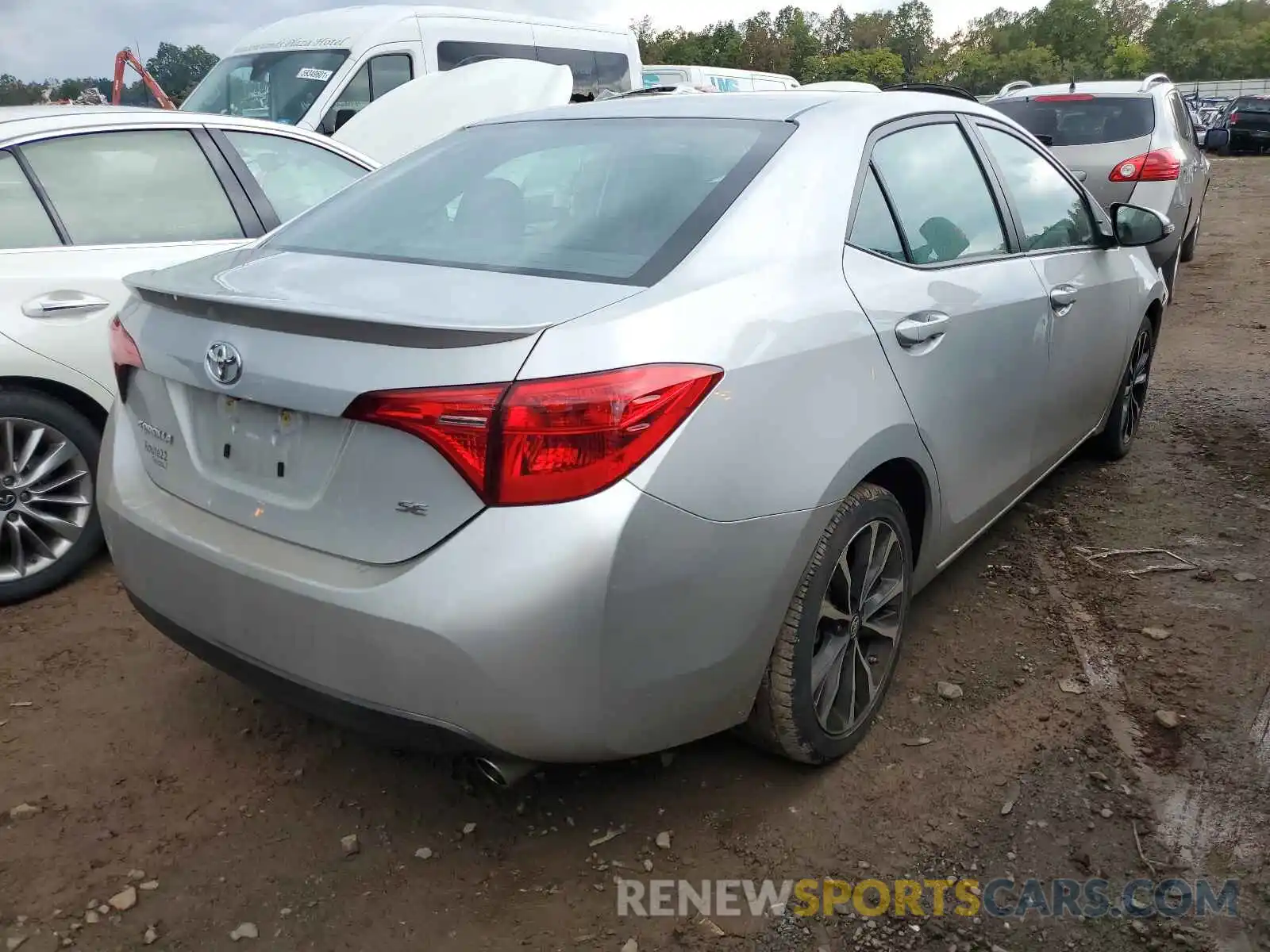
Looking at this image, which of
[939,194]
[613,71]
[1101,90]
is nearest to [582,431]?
[939,194]

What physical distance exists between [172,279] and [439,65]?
8517 millimetres

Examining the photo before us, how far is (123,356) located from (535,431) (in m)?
1.19

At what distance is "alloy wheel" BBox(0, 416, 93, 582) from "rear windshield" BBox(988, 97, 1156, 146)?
7237 millimetres

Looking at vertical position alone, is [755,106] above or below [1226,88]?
above

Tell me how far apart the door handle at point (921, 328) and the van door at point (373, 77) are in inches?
295

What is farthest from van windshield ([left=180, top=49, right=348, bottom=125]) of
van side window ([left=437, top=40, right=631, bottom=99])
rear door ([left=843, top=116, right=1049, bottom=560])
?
rear door ([left=843, top=116, right=1049, bottom=560])

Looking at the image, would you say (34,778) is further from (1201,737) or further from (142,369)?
(1201,737)

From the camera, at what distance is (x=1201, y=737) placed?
2746 mm

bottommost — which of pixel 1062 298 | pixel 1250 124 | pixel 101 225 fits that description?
pixel 1250 124

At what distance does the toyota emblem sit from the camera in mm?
2084

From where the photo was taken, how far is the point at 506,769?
205 centimetres

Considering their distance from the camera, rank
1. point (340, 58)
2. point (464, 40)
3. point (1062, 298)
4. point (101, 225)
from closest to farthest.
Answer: point (1062, 298) → point (101, 225) → point (340, 58) → point (464, 40)

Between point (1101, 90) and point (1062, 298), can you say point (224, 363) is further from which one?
point (1101, 90)

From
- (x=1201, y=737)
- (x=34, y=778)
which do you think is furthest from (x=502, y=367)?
(x=1201, y=737)
